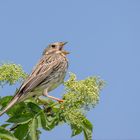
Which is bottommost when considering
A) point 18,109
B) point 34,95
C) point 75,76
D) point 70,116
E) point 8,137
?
point 8,137

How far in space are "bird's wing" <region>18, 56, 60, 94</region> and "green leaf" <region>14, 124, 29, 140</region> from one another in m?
1.44

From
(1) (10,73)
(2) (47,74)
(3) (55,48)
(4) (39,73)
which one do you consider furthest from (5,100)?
(3) (55,48)

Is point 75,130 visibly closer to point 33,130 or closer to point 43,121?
point 43,121

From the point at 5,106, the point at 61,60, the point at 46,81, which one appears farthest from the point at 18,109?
the point at 61,60

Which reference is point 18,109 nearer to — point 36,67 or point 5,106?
point 5,106

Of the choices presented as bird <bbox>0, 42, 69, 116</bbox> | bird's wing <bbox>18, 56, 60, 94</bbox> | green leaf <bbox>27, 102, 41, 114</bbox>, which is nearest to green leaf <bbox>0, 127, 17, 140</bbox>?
green leaf <bbox>27, 102, 41, 114</bbox>

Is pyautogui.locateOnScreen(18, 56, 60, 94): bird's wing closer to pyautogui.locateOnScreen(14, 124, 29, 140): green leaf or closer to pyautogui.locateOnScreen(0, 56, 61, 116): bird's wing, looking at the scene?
pyautogui.locateOnScreen(0, 56, 61, 116): bird's wing

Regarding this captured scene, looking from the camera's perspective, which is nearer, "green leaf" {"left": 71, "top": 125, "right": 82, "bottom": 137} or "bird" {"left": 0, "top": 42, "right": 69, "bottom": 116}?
"green leaf" {"left": 71, "top": 125, "right": 82, "bottom": 137}

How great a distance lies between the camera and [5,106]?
175 inches

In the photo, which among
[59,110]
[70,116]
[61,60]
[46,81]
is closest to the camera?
[70,116]

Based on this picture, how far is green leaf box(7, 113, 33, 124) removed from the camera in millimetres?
4211

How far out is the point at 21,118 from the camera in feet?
13.9

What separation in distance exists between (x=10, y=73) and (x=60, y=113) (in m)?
0.85

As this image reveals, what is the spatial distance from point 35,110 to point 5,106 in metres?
0.33
